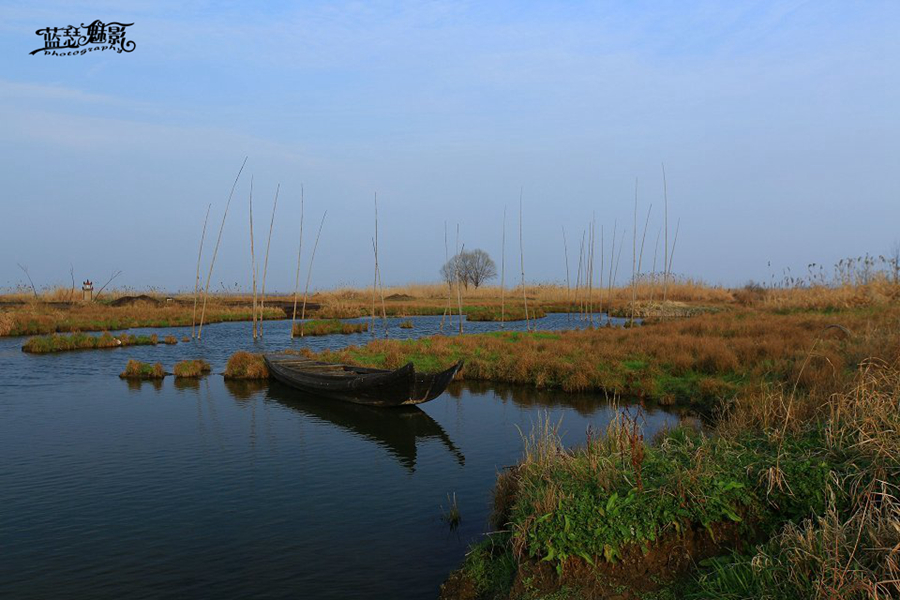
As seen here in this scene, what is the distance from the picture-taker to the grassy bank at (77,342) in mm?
27484

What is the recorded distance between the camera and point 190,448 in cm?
1273

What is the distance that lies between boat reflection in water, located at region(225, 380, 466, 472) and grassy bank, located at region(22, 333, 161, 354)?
13546 mm

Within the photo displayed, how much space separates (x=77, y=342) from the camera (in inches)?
1150

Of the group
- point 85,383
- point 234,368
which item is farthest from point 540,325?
point 85,383

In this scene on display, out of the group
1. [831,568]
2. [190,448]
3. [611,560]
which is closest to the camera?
[831,568]

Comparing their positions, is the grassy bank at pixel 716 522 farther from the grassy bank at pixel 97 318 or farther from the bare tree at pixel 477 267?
the bare tree at pixel 477 267

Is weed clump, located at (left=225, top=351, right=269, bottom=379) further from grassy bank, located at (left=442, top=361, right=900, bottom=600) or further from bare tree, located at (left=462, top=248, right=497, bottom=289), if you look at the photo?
bare tree, located at (left=462, top=248, right=497, bottom=289)

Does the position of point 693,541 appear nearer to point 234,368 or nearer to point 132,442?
point 132,442

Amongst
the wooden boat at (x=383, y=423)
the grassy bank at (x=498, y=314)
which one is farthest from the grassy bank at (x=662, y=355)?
the grassy bank at (x=498, y=314)

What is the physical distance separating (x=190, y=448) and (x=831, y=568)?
11.9 m

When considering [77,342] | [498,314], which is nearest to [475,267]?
[498,314]

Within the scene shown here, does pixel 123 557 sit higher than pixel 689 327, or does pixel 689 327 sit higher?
pixel 689 327

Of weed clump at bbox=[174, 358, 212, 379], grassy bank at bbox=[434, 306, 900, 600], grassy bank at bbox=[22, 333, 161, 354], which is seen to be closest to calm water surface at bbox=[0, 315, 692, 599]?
grassy bank at bbox=[434, 306, 900, 600]

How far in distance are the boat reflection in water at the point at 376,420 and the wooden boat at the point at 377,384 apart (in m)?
0.30
